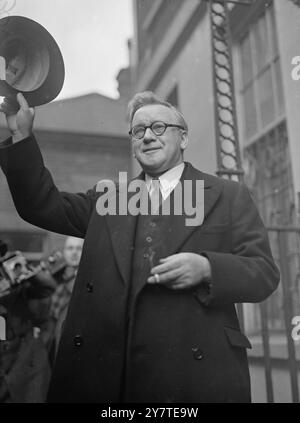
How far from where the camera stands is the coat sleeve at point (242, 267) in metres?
1.18

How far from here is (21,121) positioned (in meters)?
1.28

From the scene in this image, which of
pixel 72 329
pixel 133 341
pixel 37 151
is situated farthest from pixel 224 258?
pixel 37 151

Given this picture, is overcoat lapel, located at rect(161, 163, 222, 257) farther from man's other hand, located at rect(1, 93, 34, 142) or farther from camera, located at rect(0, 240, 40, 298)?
camera, located at rect(0, 240, 40, 298)

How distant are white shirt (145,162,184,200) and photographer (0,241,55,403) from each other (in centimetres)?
171

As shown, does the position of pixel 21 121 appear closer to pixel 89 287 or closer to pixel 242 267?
pixel 89 287

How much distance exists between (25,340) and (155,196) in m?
2.19

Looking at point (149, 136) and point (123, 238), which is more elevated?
point (149, 136)

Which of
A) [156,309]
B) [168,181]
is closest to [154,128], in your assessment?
[168,181]

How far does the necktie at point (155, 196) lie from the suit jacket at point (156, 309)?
5cm

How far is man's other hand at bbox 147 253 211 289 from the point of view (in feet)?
3.76

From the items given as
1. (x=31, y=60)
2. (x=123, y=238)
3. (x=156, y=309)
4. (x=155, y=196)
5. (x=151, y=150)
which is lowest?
(x=156, y=309)

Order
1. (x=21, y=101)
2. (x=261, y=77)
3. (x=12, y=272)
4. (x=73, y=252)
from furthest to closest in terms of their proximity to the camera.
Answer: (x=73, y=252) < (x=261, y=77) < (x=12, y=272) < (x=21, y=101)

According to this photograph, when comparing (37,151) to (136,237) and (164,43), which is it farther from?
(164,43)

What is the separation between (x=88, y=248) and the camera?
53.1 inches
